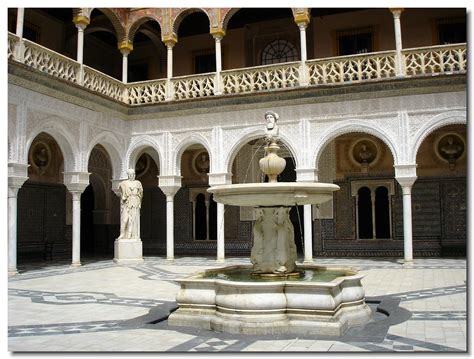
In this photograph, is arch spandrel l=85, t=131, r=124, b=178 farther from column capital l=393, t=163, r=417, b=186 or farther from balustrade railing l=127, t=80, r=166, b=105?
column capital l=393, t=163, r=417, b=186

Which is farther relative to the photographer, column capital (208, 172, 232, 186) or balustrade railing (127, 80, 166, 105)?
balustrade railing (127, 80, 166, 105)

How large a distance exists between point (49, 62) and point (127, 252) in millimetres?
4813

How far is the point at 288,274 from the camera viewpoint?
240 inches

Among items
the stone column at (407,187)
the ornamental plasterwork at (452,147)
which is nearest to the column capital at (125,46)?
the stone column at (407,187)

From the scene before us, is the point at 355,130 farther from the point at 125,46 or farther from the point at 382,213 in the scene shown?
the point at 125,46

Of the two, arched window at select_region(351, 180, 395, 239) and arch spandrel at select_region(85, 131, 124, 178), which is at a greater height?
arch spandrel at select_region(85, 131, 124, 178)

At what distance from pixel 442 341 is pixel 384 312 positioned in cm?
151

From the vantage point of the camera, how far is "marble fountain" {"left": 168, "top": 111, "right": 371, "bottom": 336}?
4.96m

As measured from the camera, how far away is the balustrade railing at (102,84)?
42.3ft

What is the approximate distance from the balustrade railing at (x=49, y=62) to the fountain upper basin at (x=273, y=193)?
688cm

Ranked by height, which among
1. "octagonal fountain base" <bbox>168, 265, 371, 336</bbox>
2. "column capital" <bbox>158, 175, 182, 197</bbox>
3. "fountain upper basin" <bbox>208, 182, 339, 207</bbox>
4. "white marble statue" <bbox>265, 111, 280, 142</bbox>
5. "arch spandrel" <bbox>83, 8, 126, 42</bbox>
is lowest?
"octagonal fountain base" <bbox>168, 265, 371, 336</bbox>

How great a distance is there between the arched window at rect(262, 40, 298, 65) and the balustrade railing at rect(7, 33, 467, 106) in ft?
8.57

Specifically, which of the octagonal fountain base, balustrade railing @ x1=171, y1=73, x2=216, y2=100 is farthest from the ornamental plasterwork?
the octagonal fountain base
